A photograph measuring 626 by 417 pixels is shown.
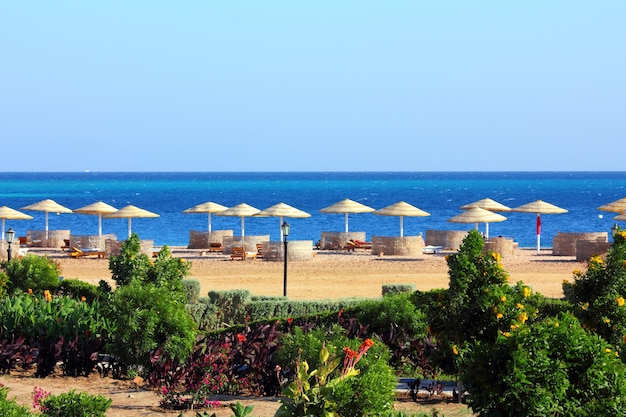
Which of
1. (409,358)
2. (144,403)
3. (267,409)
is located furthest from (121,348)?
(409,358)

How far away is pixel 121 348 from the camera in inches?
421

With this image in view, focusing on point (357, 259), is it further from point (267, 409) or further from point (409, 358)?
point (267, 409)

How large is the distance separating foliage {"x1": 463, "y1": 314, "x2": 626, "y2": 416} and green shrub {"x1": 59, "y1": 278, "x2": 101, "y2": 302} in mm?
9877

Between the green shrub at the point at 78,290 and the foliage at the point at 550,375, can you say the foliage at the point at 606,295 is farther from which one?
the green shrub at the point at 78,290

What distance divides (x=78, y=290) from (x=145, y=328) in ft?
19.6

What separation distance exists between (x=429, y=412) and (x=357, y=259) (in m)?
20.9

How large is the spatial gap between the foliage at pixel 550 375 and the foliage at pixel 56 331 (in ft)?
18.3

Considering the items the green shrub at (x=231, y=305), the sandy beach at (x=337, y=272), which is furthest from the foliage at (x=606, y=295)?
the sandy beach at (x=337, y=272)

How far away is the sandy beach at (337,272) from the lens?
2217 centimetres

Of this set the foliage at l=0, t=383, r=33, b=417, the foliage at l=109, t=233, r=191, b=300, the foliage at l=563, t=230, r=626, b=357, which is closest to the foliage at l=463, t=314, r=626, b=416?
the foliage at l=563, t=230, r=626, b=357

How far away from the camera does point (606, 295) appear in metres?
10.3

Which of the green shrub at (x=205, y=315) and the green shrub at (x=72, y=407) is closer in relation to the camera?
A: the green shrub at (x=72, y=407)

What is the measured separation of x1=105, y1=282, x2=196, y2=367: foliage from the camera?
1059 cm

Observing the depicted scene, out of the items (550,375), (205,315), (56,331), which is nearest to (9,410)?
(550,375)
